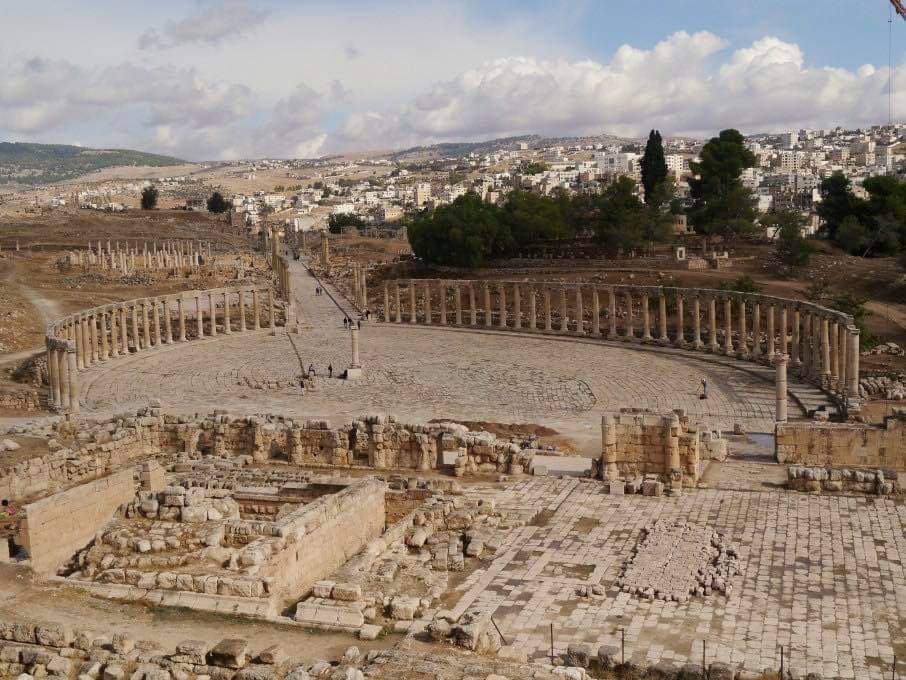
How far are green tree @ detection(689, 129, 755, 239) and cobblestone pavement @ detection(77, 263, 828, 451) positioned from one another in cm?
2915

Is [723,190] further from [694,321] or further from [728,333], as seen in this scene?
[728,333]

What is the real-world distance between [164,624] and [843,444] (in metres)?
18.0

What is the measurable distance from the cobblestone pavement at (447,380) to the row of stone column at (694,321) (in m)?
2.08

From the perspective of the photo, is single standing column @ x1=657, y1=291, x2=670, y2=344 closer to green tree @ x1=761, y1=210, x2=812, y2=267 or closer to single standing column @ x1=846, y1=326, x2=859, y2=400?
A: single standing column @ x1=846, y1=326, x2=859, y2=400

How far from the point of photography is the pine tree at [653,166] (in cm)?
8969

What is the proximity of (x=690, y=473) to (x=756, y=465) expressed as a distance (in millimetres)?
3014

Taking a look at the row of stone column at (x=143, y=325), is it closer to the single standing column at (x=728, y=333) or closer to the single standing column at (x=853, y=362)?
the single standing column at (x=728, y=333)

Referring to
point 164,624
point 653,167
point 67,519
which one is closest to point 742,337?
point 67,519

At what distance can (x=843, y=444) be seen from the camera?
84.1ft

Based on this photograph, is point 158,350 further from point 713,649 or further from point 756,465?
point 713,649

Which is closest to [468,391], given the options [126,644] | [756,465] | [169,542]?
[756,465]

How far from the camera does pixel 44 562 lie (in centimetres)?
1756

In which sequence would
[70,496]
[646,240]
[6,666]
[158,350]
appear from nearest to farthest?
[6,666] < [70,496] < [158,350] < [646,240]

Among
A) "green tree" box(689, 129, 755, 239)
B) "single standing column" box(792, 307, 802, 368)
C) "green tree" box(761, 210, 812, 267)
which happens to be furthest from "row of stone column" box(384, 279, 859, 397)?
"green tree" box(689, 129, 755, 239)
